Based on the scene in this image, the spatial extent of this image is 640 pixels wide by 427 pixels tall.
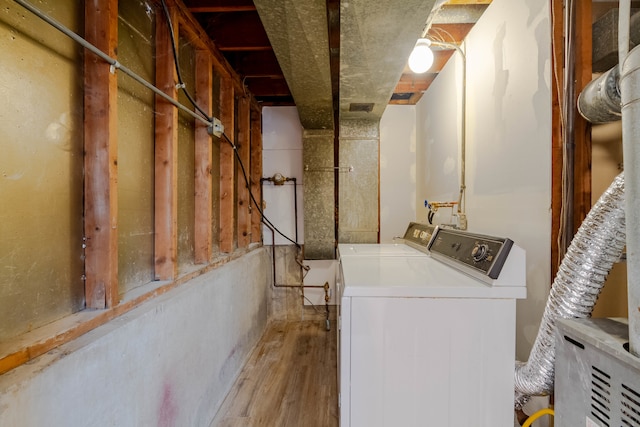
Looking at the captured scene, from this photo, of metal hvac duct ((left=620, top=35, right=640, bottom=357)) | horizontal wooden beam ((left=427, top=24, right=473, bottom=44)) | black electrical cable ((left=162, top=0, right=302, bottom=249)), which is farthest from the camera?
horizontal wooden beam ((left=427, top=24, right=473, bottom=44))

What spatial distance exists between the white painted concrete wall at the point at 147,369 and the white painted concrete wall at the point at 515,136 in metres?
1.59

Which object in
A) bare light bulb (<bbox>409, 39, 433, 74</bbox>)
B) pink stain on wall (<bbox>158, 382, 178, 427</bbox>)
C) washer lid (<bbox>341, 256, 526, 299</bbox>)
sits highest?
bare light bulb (<bbox>409, 39, 433, 74</bbox>)

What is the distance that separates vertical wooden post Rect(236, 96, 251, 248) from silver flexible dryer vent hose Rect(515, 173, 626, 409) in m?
2.34

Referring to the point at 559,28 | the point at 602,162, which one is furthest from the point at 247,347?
the point at 559,28

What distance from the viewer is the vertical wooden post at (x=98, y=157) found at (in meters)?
1.06

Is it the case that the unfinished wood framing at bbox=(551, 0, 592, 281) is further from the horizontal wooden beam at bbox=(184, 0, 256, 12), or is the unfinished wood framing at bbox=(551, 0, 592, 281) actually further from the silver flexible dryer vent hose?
the horizontal wooden beam at bbox=(184, 0, 256, 12)

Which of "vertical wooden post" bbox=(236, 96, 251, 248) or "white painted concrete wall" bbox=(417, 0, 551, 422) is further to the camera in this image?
"vertical wooden post" bbox=(236, 96, 251, 248)

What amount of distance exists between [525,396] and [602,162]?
3.08 ft

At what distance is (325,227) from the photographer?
327 cm

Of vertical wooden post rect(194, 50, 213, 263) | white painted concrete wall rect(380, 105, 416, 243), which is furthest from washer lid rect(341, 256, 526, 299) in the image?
white painted concrete wall rect(380, 105, 416, 243)

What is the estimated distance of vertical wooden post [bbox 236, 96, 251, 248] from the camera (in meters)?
2.79

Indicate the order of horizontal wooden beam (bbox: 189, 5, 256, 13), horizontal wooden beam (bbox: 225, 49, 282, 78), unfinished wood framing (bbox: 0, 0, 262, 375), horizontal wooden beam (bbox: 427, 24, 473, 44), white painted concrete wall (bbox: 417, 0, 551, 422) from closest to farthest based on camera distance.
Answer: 1. unfinished wood framing (bbox: 0, 0, 262, 375)
2. white painted concrete wall (bbox: 417, 0, 551, 422)
3. horizontal wooden beam (bbox: 189, 5, 256, 13)
4. horizontal wooden beam (bbox: 427, 24, 473, 44)
5. horizontal wooden beam (bbox: 225, 49, 282, 78)

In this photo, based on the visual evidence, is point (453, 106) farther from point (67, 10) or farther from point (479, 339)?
point (67, 10)

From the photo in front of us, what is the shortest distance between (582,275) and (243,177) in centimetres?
253
